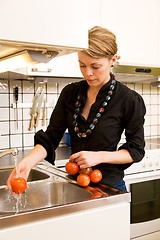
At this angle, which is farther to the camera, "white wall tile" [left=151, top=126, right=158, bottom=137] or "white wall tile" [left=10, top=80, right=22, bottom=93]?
"white wall tile" [left=151, top=126, right=158, bottom=137]

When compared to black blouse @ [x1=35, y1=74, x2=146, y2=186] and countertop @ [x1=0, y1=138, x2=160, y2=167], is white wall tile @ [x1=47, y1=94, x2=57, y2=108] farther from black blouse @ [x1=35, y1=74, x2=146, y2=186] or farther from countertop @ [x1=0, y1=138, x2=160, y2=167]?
black blouse @ [x1=35, y1=74, x2=146, y2=186]

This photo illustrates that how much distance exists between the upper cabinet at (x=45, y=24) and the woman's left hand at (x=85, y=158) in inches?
14.7

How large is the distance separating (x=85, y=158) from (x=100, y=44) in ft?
1.38

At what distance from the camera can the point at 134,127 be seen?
47.1 inches

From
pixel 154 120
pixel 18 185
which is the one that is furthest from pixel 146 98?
pixel 18 185

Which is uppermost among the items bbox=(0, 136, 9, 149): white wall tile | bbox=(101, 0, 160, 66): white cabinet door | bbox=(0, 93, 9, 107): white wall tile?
bbox=(101, 0, 160, 66): white cabinet door

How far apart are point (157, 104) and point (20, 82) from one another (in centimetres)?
136

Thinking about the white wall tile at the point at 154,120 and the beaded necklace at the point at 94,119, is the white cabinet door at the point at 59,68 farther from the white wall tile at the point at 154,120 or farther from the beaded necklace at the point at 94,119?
the white wall tile at the point at 154,120

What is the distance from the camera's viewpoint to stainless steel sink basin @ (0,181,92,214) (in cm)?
118

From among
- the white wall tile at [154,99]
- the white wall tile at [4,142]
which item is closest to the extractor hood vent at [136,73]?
the white wall tile at [154,99]

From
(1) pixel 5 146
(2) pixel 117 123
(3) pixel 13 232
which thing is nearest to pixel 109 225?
(3) pixel 13 232

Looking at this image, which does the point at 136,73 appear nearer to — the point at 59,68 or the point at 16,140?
the point at 59,68

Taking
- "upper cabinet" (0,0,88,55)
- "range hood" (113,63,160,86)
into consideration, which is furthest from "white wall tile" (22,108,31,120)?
"upper cabinet" (0,0,88,55)

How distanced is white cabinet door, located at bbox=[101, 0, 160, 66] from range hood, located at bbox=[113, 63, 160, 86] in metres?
0.05
